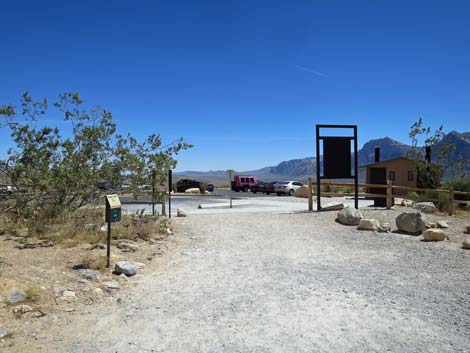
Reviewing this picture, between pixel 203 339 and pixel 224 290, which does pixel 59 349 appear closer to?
pixel 203 339

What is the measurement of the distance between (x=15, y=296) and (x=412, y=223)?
10.3m

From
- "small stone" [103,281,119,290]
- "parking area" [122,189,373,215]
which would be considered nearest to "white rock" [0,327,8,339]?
"small stone" [103,281,119,290]

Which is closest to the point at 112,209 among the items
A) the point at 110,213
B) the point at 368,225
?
the point at 110,213

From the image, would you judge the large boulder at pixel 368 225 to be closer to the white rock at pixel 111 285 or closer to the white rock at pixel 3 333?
the white rock at pixel 111 285

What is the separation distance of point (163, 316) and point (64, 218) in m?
5.78

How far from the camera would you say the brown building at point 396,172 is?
30734mm

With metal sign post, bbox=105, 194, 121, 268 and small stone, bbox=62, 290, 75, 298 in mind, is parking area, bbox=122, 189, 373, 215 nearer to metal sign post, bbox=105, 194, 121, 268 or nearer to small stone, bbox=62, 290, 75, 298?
metal sign post, bbox=105, 194, 121, 268

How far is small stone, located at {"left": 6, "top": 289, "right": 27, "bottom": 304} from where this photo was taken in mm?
5609

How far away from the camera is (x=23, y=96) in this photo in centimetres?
1041

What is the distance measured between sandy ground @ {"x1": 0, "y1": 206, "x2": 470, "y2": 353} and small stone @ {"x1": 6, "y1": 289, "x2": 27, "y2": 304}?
25.7 inches

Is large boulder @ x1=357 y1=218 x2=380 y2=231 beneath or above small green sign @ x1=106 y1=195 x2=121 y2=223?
beneath

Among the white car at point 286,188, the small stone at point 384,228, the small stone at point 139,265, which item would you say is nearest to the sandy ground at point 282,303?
the small stone at point 139,265

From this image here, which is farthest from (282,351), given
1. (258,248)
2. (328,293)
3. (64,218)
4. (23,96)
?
(23,96)

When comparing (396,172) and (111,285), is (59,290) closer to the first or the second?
(111,285)
